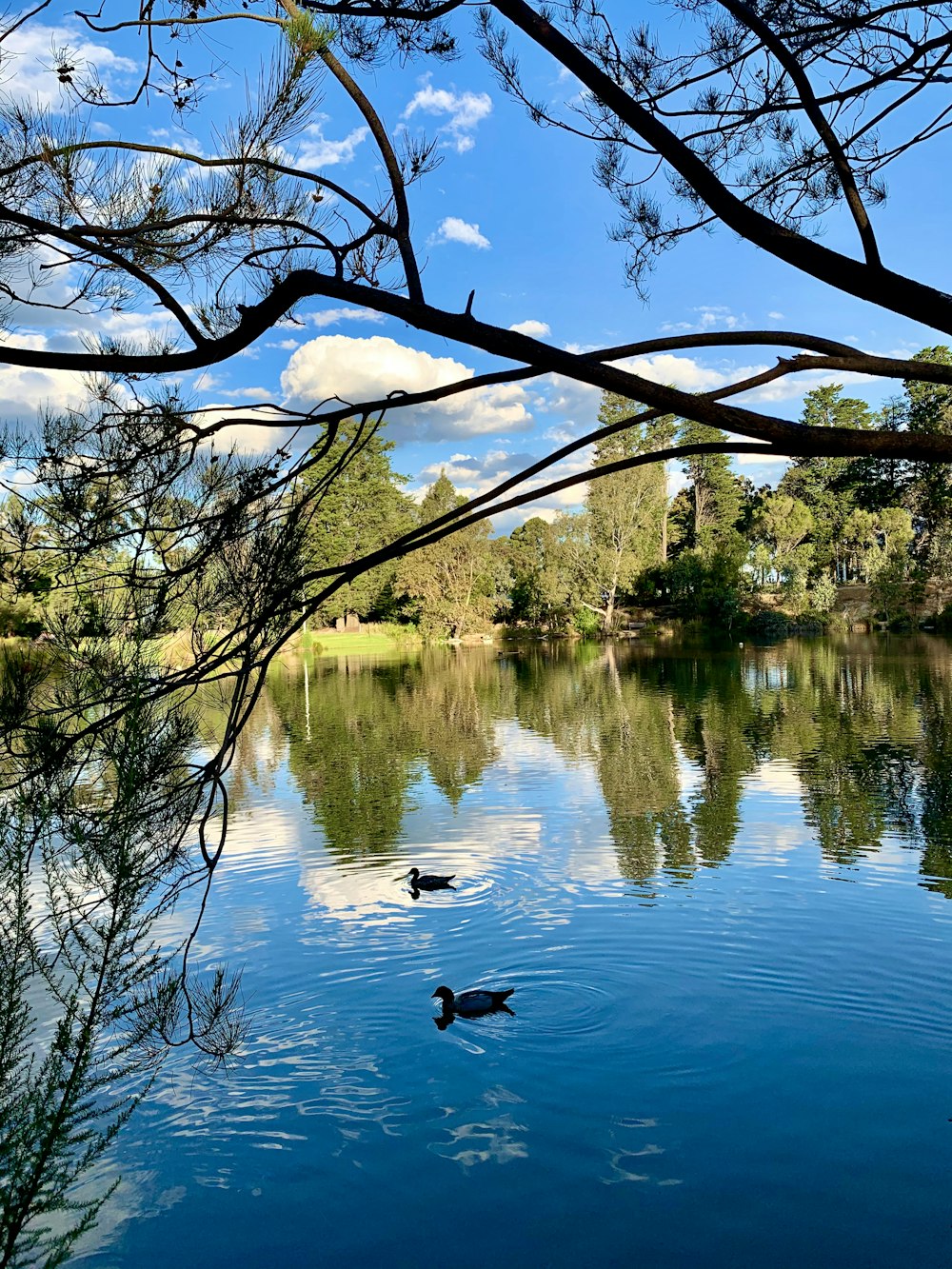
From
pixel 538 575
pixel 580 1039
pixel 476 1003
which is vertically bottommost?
pixel 580 1039

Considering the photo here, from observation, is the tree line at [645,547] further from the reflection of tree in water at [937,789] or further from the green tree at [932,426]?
the reflection of tree in water at [937,789]

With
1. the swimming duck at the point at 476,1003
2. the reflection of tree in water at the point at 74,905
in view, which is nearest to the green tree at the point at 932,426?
the swimming duck at the point at 476,1003

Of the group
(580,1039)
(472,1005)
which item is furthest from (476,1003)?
(580,1039)

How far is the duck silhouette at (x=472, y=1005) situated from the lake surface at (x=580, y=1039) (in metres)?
0.04

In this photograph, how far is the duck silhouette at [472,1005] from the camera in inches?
173

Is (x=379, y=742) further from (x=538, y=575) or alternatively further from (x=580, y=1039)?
(x=538, y=575)

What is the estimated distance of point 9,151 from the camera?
2.57 meters

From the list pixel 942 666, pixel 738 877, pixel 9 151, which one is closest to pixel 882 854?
pixel 738 877

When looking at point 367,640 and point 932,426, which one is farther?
point 367,640

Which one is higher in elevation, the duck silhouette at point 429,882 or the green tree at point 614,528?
the green tree at point 614,528

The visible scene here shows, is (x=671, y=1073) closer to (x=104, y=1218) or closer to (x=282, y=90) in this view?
(x=104, y=1218)

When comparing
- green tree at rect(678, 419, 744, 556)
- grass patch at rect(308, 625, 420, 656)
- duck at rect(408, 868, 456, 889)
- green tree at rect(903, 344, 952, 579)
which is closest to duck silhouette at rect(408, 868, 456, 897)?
duck at rect(408, 868, 456, 889)

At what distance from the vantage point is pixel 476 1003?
4.40 metres

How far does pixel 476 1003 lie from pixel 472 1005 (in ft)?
0.06
